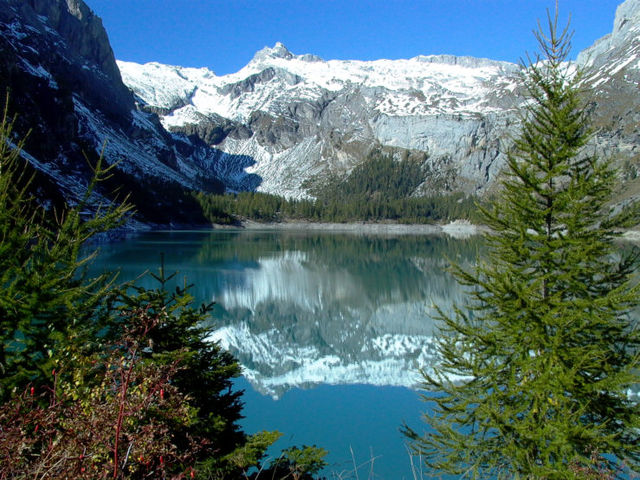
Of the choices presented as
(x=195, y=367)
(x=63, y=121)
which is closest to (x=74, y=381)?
(x=195, y=367)

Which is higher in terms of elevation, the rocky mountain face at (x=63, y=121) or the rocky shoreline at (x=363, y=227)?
the rocky mountain face at (x=63, y=121)

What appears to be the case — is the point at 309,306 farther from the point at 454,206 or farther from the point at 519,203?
the point at 454,206

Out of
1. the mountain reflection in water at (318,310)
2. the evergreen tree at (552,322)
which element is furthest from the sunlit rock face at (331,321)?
the evergreen tree at (552,322)

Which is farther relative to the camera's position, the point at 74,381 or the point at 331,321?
the point at 331,321

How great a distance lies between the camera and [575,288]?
7.66 m

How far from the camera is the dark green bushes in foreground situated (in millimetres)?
2764

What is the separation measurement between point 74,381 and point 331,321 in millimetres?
29696

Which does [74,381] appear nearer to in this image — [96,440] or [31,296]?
[31,296]

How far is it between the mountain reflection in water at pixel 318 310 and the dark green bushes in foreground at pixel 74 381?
22.3ft

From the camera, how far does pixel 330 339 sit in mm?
28641

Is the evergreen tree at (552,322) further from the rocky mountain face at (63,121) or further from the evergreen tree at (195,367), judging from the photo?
the rocky mountain face at (63,121)

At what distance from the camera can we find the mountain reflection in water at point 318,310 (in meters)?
22.5

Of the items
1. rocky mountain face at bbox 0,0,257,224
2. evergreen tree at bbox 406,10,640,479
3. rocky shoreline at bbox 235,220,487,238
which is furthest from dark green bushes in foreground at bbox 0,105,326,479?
rocky shoreline at bbox 235,220,487,238

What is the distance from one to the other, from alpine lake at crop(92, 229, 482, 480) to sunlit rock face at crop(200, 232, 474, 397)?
9 cm
